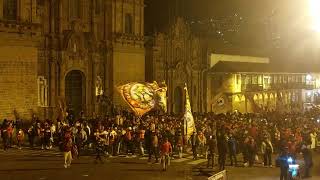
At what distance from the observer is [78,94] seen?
126 ft

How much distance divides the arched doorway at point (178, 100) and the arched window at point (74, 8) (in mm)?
14557

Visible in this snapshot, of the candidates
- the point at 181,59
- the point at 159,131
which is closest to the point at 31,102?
the point at 159,131

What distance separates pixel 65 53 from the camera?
3647 centimetres

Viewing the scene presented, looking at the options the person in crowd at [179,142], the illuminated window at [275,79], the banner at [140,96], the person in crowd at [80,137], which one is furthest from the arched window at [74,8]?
the illuminated window at [275,79]

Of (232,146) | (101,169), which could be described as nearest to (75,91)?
(232,146)

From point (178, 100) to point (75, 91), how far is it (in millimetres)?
13687

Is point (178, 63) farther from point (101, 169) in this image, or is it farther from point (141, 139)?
point (101, 169)

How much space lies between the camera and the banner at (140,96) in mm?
27094

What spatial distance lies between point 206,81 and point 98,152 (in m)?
31.8

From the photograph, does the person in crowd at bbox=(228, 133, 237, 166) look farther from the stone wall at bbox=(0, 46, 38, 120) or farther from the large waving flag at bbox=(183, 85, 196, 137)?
the stone wall at bbox=(0, 46, 38, 120)

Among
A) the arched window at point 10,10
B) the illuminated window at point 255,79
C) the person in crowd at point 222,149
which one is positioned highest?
the arched window at point 10,10

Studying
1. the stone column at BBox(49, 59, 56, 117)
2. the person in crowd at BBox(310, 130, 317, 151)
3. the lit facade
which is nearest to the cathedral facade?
the lit facade

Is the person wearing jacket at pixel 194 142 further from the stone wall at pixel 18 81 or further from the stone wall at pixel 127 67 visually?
the stone wall at pixel 127 67

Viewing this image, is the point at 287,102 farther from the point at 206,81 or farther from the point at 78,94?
the point at 78,94
